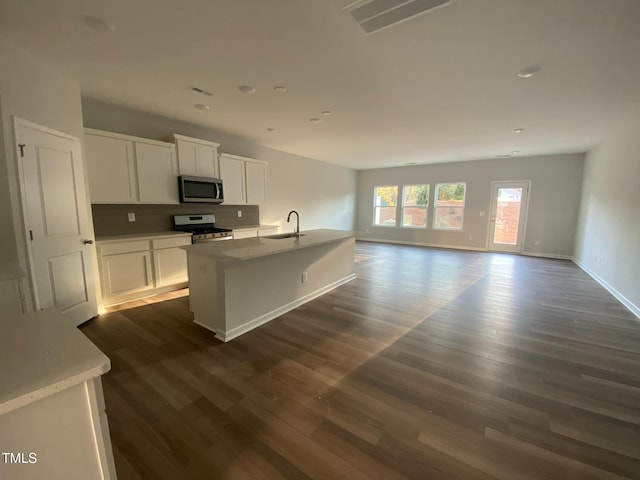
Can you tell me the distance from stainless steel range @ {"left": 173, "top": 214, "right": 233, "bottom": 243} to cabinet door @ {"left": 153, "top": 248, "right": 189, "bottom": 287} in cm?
35

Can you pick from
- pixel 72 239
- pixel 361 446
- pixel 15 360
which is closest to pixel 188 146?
pixel 72 239

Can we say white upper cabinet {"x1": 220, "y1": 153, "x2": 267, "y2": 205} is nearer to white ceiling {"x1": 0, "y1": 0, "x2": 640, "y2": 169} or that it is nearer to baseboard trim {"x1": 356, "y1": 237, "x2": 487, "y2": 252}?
white ceiling {"x1": 0, "y1": 0, "x2": 640, "y2": 169}

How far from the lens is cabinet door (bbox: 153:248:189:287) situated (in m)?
4.00

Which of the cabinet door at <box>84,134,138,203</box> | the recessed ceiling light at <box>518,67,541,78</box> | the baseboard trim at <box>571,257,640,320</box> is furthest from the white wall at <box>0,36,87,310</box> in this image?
the baseboard trim at <box>571,257,640,320</box>


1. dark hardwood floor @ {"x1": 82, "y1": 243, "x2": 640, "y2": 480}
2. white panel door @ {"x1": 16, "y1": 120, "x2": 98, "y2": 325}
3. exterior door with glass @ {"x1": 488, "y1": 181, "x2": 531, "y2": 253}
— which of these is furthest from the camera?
exterior door with glass @ {"x1": 488, "y1": 181, "x2": 531, "y2": 253}

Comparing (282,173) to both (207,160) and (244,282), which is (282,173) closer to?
(207,160)

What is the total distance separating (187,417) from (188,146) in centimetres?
404

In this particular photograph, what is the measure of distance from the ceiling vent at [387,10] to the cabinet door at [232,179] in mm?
3721

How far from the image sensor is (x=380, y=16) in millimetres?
1932

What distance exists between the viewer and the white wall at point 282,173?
12.8 feet

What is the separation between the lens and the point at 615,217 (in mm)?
4445

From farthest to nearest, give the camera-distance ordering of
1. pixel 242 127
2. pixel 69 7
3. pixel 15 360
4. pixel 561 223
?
pixel 561 223 → pixel 242 127 → pixel 69 7 → pixel 15 360

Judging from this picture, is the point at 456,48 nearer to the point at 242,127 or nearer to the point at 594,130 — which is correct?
the point at 242,127

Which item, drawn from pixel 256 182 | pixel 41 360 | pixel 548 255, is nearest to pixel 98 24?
pixel 41 360
